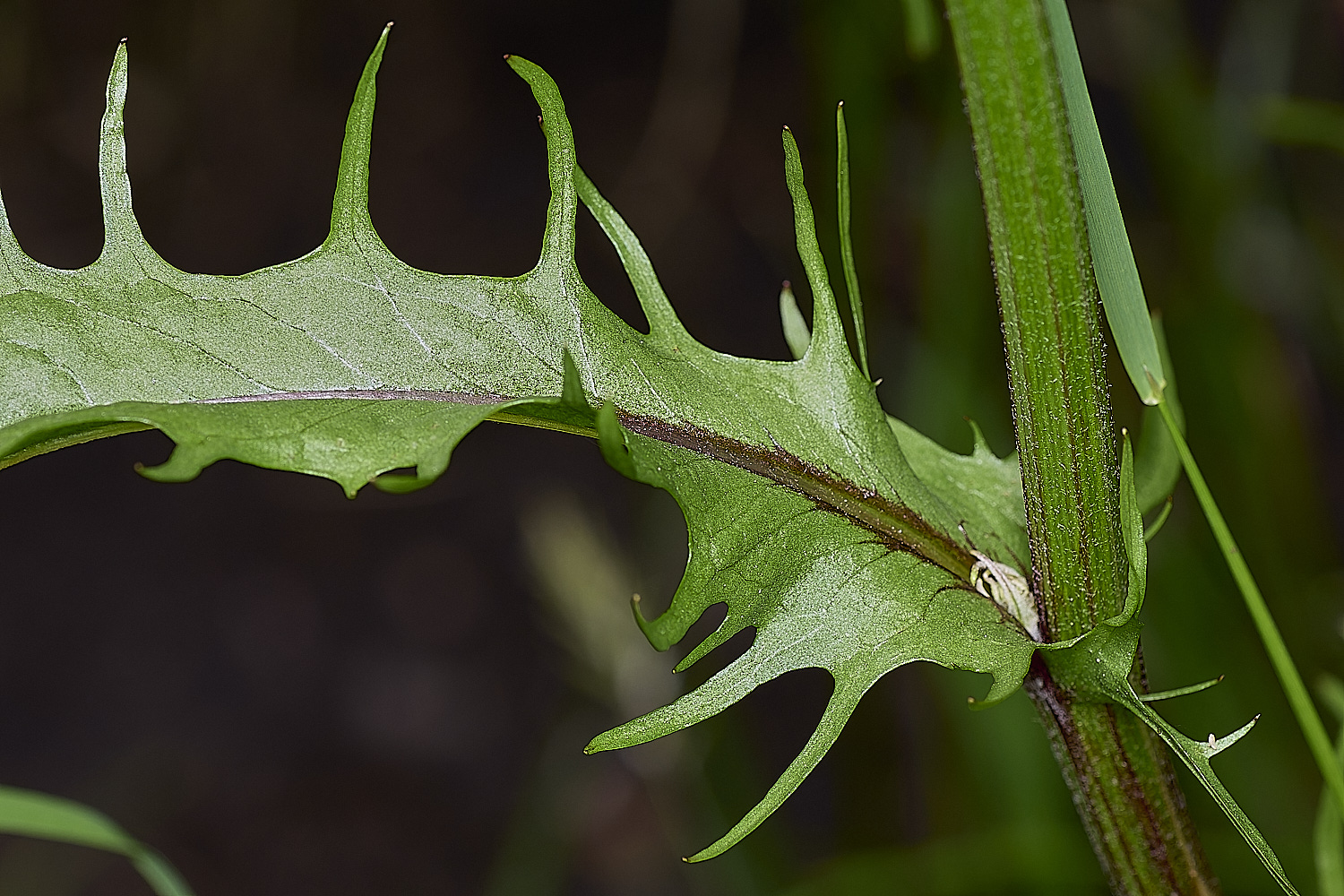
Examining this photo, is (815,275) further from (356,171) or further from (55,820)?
(55,820)

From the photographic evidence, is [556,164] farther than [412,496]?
No

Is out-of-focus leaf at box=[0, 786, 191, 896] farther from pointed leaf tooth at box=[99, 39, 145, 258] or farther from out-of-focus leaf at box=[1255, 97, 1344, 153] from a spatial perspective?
out-of-focus leaf at box=[1255, 97, 1344, 153]

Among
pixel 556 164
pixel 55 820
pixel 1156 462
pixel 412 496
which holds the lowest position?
pixel 412 496

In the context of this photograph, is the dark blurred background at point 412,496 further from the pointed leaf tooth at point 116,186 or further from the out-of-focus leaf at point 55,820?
the pointed leaf tooth at point 116,186

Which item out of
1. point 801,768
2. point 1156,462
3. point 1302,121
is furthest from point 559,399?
point 1302,121

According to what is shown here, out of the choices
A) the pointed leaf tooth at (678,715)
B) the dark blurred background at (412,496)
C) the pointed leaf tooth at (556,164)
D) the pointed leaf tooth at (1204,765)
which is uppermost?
the pointed leaf tooth at (556,164)

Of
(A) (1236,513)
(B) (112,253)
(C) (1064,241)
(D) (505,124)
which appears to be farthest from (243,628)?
(C) (1064,241)

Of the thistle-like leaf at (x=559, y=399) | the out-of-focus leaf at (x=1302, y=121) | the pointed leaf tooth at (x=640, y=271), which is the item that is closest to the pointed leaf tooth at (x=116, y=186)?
the thistle-like leaf at (x=559, y=399)
